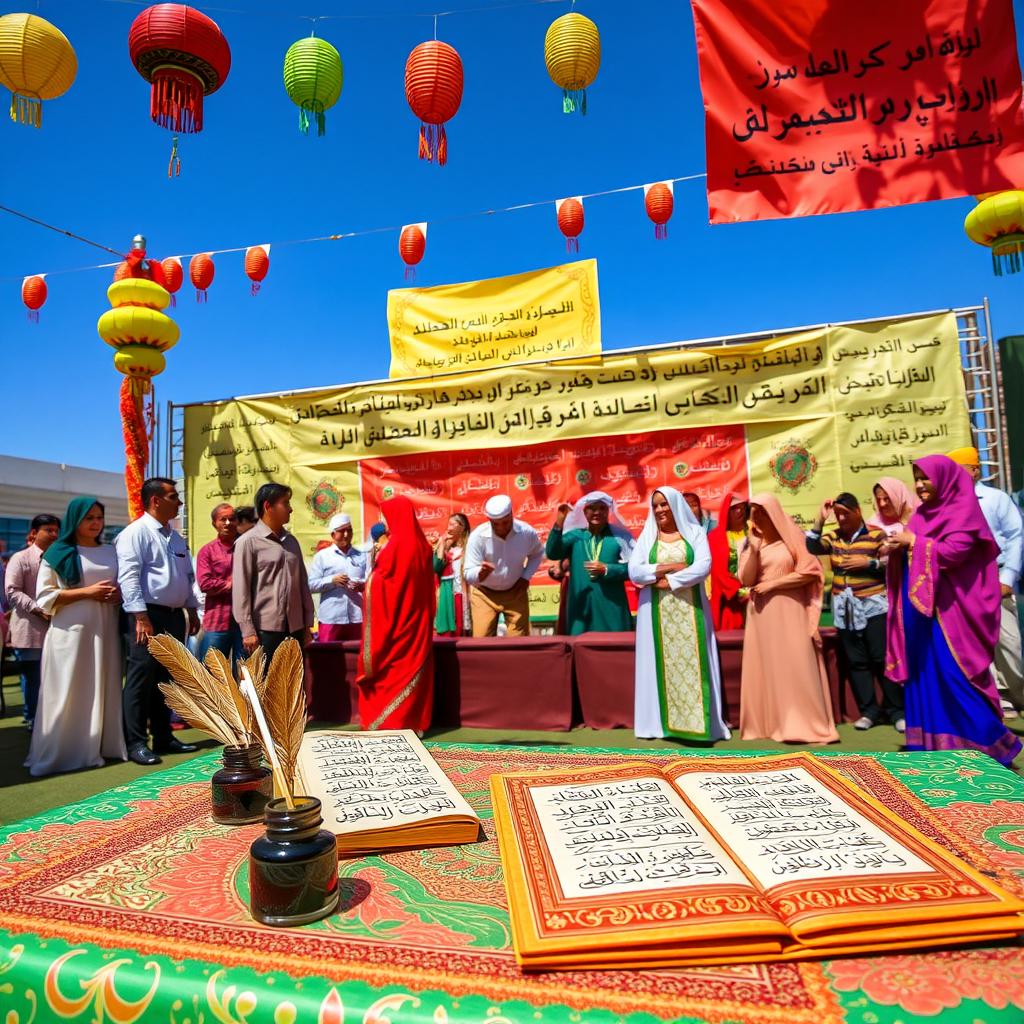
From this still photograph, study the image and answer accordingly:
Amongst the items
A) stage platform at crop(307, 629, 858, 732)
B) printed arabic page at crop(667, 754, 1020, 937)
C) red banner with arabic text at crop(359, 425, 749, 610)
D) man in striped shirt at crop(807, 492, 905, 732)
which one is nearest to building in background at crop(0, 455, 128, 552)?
red banner with arabic text at crop(359, 425, 749, 610)

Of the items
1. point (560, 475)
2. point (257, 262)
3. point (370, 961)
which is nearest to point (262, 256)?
point (257, 262)

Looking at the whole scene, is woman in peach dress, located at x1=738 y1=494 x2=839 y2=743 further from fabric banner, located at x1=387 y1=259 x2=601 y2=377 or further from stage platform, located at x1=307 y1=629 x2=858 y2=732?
fabric banner, located at x1=387 y1=259 x2=601 y2=377

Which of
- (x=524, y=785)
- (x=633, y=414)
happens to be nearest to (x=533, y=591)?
(x=633, y=414)

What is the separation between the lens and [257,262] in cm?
808

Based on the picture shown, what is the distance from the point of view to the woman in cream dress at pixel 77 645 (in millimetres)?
3854

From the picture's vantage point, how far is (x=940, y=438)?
19.0 ft

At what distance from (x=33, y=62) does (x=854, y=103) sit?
4652 millimetres

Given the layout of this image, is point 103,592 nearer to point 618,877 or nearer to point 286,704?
point 286,704

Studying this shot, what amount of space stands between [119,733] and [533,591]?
12.0 ft

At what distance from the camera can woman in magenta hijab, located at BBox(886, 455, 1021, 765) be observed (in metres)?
3.14

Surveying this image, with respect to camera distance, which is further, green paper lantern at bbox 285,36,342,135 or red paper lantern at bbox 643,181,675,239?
red paper lantern at bbox 643,181,675,239

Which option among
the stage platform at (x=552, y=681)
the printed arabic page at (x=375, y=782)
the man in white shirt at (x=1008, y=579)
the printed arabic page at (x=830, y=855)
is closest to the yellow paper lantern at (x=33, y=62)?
the stage platform at (x=552, y=681)

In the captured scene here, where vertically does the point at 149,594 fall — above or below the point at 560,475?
below

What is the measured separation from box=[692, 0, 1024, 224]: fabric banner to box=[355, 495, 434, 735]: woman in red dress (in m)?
2.60
